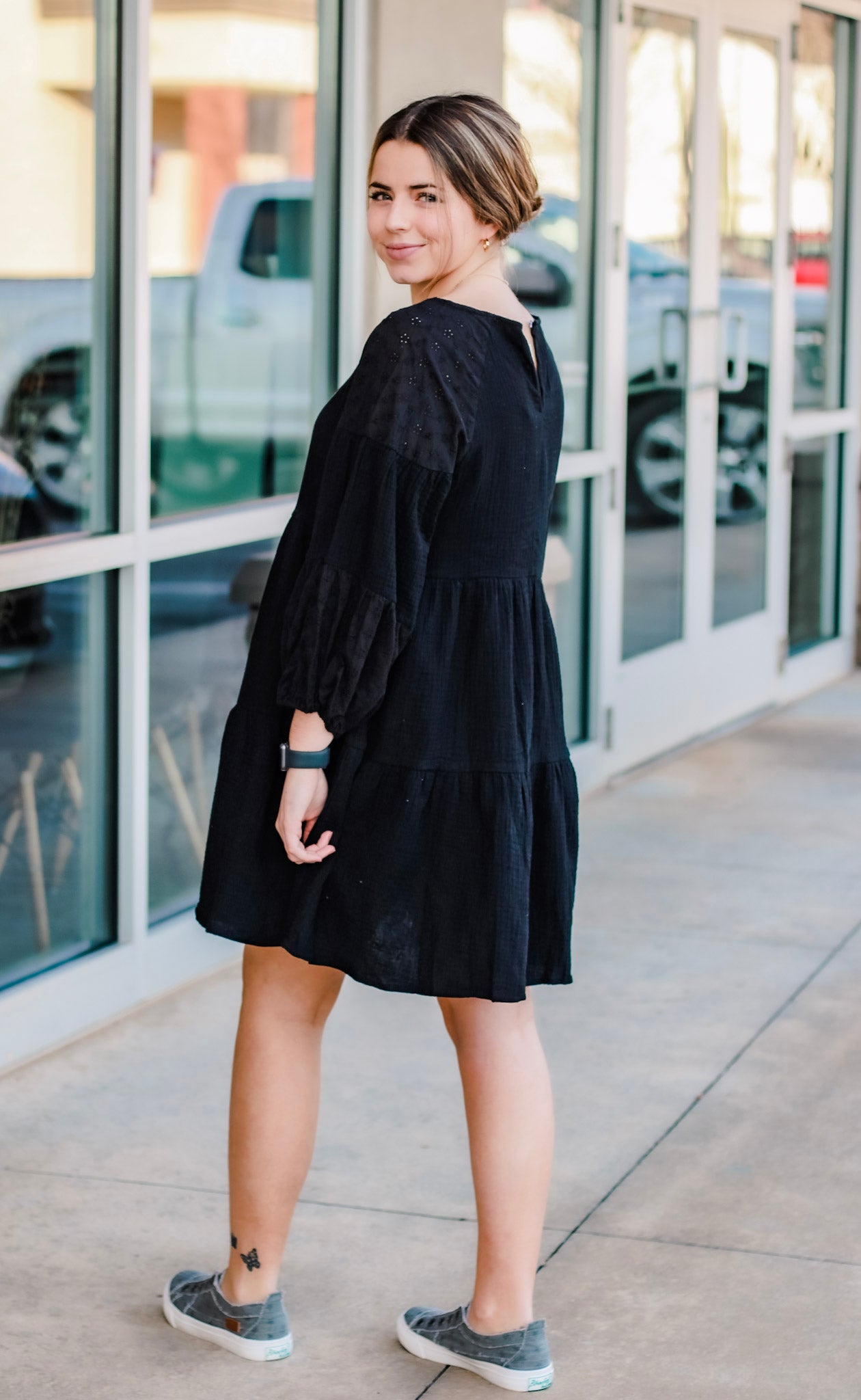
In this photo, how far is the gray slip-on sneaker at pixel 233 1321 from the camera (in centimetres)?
259

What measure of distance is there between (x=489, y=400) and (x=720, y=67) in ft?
15.6

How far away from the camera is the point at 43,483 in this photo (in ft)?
12.6

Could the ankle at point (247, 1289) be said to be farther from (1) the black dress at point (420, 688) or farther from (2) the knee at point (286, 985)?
(1) the black dress at point (420, 688)

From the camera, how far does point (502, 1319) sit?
8.29 feet

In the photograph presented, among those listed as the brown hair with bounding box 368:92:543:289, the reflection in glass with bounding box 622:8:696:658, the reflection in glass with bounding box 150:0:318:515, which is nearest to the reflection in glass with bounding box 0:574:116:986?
the reflection in glass with bounding box 150:0:318:515

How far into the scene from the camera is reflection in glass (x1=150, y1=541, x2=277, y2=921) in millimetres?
4227

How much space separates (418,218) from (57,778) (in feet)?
6.24

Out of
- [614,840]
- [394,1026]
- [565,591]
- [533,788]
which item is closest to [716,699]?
[565,591]

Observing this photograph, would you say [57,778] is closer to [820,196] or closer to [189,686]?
[189,686]

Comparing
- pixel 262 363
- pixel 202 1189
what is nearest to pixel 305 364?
pixel 262 363

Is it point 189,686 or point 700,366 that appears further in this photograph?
point 700,366

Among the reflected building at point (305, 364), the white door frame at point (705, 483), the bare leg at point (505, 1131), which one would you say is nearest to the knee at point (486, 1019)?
the bare leg at point (505, 1131)

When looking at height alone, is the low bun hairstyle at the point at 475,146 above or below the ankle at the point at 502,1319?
above

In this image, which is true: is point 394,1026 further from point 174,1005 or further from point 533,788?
point 533,788
